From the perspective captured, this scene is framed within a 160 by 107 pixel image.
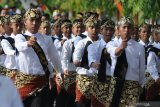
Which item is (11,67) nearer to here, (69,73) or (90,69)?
(69,73)

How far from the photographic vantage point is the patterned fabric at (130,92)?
901 centimetres

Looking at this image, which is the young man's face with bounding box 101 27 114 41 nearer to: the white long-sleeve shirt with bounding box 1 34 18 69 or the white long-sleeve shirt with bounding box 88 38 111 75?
the white long-sleeve shirt with bounding box 88 38 111 75

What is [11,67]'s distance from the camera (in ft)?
39.2

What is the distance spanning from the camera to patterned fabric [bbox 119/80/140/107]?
9.01m

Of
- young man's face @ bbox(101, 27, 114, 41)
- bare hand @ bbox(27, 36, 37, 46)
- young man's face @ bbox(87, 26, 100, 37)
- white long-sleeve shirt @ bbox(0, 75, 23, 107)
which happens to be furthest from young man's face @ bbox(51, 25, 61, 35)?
white long-sleeve shirt @ bbox(0, 75, 23, 107)

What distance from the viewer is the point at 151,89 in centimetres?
1395

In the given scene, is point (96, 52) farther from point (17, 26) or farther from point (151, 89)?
point (151, 89)

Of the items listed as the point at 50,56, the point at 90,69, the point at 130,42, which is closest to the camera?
the point at 130,42

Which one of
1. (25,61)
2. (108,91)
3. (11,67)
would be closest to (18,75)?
(25,61)

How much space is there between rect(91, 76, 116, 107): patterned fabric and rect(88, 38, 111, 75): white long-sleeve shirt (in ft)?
0.63

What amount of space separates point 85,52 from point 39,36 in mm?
1164

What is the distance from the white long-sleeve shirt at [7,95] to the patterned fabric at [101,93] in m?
5.58

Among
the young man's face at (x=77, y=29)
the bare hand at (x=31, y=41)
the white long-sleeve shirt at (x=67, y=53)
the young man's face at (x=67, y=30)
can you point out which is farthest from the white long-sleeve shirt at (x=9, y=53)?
the young man's face at (x=67, y=30)

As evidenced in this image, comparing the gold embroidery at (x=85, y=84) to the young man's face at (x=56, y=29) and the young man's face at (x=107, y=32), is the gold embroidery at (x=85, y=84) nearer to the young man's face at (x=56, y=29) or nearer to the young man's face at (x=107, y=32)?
the young man's face at (x=107, y=32)
